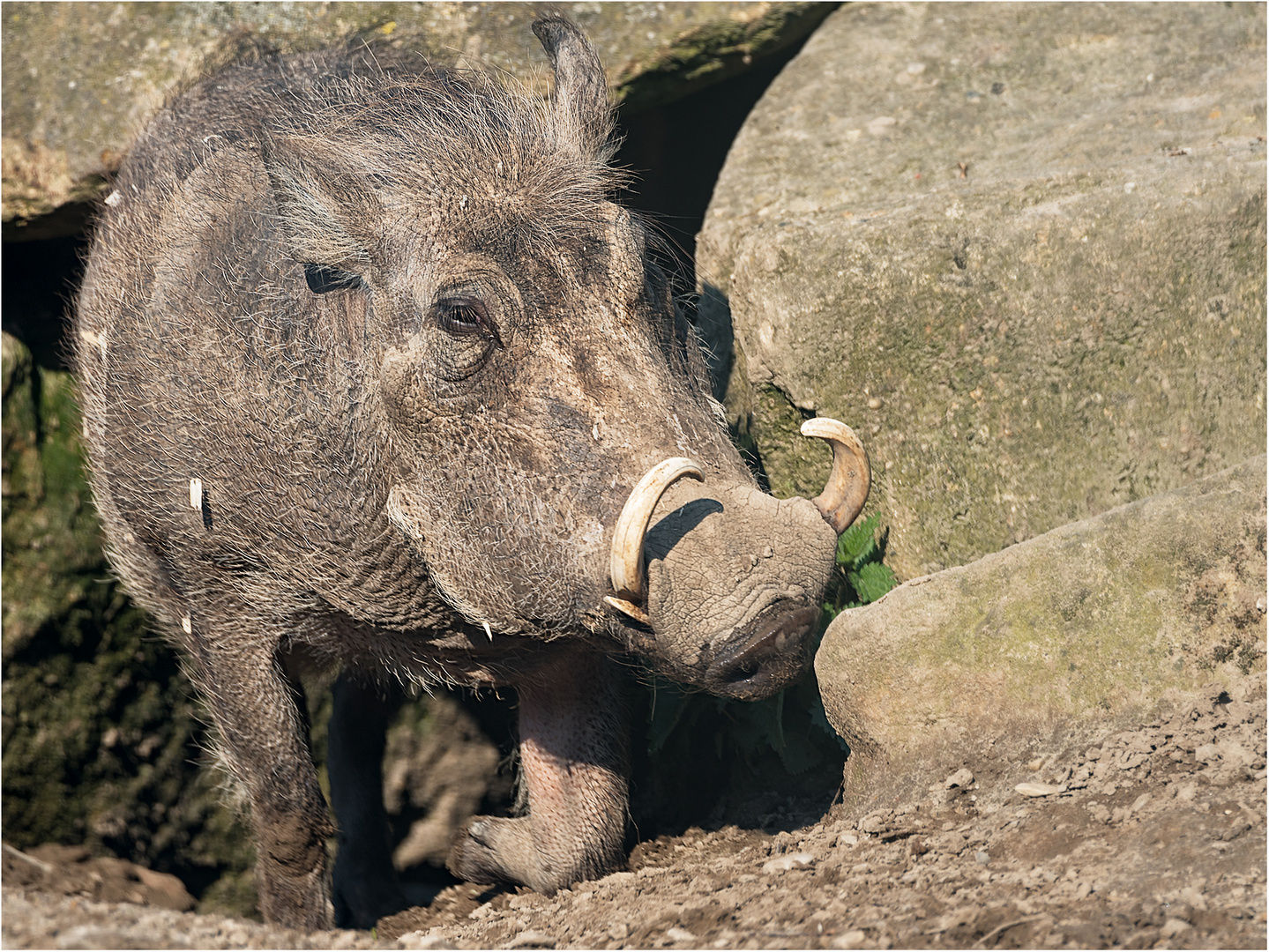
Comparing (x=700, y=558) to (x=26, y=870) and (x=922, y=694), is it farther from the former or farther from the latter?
(x=26, y=870)

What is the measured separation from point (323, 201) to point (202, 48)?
229 cm

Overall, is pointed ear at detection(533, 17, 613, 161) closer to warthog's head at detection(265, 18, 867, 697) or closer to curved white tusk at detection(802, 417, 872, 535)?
warthog's head at detection(265, 18, 867, 697)

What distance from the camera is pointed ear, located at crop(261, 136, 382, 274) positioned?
3.02m

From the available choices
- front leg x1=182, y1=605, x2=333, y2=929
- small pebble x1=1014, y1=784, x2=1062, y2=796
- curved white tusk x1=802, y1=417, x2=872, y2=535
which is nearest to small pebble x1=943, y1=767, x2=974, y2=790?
small pebble x1=1014, y1=784, x2=1062, y2=796

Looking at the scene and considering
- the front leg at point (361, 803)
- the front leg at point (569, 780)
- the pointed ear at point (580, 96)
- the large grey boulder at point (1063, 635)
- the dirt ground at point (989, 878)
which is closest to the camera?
the dirt ground at point (989, 878)

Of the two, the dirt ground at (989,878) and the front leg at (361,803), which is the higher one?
the dirt ground at (989,878)

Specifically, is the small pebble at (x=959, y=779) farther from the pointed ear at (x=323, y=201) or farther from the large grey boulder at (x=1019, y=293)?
the pointed ear at (x=323, y=201)

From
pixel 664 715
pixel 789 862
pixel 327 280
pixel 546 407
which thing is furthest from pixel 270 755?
pixel 789 862

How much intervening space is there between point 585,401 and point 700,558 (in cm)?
59

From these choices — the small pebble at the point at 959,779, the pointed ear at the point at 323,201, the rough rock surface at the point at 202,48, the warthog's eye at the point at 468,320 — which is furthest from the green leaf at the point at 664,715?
the rough rock surface at the point at 202,48

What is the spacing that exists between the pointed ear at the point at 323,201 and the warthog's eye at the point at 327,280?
0.16 ft

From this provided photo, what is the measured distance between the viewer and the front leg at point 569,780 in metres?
3.75

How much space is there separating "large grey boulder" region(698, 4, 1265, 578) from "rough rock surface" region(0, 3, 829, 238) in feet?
2.16

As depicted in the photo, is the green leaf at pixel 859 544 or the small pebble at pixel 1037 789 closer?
the small pebble at pixel 1037 789
